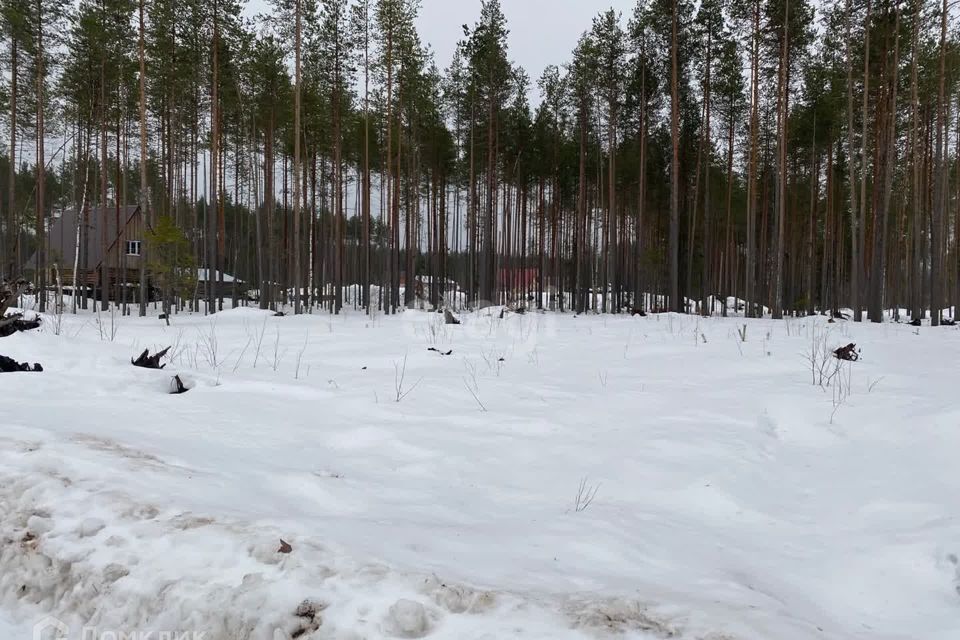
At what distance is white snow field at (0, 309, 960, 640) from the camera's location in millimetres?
1263

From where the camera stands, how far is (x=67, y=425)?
2508 millimetres

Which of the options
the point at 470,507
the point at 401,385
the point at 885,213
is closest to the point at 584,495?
the point at 470,507

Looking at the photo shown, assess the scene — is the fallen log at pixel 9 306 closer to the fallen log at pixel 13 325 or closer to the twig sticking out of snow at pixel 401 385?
the fallen log at pixel 13 325

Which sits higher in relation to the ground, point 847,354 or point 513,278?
point 513,278

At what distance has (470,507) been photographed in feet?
6.69

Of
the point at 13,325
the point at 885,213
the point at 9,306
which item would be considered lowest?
the point at 13,325

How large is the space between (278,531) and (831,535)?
82.5 inches

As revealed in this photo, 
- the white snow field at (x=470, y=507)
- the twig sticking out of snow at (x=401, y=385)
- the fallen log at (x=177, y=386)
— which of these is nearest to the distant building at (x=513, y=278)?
the twig sticking out of snow at (x=401, y=385)

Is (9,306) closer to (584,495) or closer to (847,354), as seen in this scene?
(584,495)

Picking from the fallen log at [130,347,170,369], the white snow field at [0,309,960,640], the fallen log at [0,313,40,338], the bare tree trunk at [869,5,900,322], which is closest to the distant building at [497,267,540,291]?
the bare tree trunk at [869,5,900,322]

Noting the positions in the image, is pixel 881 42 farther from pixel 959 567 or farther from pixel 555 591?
pixel 555 591

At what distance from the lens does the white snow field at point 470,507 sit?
4.14 ft

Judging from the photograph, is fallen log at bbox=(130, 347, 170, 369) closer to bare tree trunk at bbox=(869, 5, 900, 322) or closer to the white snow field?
the white snow field

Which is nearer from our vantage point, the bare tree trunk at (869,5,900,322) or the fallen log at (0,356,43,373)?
the fallen log at (0,356,43,373)
